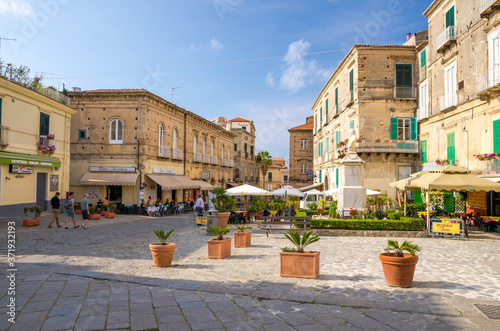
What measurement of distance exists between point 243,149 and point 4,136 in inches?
1571

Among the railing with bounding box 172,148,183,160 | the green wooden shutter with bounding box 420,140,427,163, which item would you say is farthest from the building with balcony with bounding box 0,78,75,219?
the green wooden shutter with bounding box 420,140,427,163

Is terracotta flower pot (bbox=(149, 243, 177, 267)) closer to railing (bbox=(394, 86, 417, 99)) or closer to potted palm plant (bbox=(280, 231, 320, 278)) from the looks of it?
potted palm plant (bbox=(280, 231, 320, 278))

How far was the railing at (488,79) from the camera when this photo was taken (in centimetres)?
1561

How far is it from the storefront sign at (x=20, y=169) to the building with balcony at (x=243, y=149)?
32.7 meters

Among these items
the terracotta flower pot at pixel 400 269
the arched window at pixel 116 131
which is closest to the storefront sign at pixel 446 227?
the terracotta flower pot at pixel 400 269

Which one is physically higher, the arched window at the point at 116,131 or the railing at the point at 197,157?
the arched window at the point at 116,131

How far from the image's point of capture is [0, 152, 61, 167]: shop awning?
683 inches

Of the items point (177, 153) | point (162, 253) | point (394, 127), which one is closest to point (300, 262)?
point (162, 253)

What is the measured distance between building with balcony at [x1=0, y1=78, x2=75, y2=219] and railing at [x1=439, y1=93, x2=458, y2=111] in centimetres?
2325

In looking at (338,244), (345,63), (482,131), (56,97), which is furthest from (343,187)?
(56,97)

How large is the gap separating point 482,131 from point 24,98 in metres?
23.7

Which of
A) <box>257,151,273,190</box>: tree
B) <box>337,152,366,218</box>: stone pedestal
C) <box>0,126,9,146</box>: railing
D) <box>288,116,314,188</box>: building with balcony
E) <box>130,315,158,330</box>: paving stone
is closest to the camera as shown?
<box>130,315,158,330</box>: paving stone

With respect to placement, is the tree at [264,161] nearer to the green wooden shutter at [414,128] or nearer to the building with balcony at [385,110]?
the building with balcony at [385,110]

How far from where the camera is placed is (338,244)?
12.0 meters
